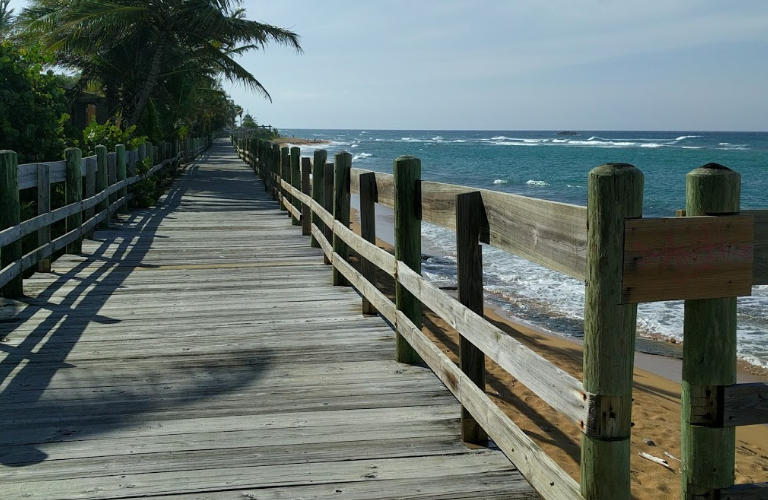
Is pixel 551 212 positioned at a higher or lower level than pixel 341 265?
higher

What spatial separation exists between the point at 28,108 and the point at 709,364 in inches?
417

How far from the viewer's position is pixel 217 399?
4.28 metres

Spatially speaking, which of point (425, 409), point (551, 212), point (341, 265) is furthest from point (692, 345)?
point (341, 265)

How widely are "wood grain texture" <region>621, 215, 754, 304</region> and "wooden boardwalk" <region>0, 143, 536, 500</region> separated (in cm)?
126

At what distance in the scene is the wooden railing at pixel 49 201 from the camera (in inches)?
254

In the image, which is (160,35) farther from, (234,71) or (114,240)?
(114,240)

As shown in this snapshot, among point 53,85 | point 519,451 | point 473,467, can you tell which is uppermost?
point 53,85

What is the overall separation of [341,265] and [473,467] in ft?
12.9

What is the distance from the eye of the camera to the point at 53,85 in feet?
37.9

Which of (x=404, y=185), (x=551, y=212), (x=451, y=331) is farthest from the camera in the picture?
(x=451, y=331)

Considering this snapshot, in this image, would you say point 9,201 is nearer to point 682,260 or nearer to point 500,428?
point 500,428

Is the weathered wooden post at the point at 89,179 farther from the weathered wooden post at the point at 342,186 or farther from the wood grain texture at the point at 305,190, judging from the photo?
the weathered wooden post at the point at 342,186

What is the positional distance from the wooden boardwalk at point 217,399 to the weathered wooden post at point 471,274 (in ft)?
0.43

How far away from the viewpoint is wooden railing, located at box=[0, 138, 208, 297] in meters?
6.45
